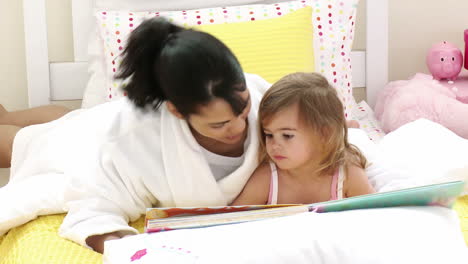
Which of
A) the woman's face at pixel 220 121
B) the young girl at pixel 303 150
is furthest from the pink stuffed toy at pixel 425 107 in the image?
the woman's face at pixel 220 121

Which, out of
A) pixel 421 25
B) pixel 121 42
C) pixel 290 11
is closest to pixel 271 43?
pixel 290 11

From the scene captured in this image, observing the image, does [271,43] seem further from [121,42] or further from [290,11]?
[121,42]

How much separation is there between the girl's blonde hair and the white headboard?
39.5 inches

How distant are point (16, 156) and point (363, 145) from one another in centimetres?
87

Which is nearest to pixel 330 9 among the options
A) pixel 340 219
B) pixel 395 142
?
pixel 395 142

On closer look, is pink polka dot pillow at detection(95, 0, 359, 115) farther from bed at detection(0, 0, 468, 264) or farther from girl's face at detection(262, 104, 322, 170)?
girl's face at detection(262, 104, 322, 170)

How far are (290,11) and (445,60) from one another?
575 millimetres

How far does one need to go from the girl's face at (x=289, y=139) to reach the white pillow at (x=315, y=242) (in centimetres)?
26

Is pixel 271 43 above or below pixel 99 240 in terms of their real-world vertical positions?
above

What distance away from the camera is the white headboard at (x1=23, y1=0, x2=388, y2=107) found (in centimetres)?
225

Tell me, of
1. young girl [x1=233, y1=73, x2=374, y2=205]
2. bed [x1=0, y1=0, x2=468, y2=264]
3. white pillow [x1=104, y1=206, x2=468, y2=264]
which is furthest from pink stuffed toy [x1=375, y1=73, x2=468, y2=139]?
white pillow [x1=104, y1=206, x2=468, y2=264]

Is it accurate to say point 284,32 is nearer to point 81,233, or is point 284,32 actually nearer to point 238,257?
point 81,233

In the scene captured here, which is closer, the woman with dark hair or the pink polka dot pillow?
the woman with dark hair

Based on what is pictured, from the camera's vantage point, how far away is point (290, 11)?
2.12 metres
